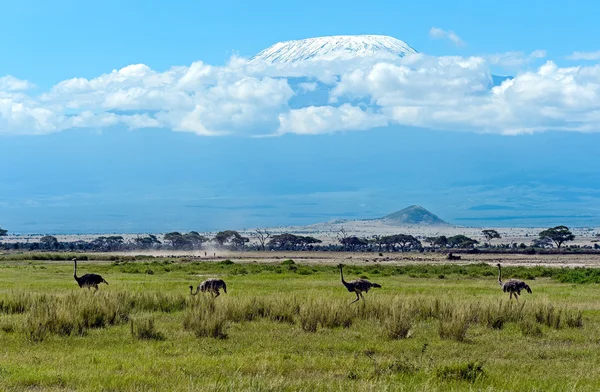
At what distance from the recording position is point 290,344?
48.8 feet

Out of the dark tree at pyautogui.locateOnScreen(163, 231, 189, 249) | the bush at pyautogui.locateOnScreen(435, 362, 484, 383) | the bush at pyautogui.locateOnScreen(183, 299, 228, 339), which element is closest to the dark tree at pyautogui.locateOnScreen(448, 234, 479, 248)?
the dark tree at pyautogui.locateOnScreen(163, 231, 189, 249)

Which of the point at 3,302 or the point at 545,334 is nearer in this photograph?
the point at 545,334

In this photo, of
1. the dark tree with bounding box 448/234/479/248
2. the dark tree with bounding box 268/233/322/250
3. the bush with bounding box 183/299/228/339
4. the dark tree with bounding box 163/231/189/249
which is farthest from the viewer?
the dark tree with bounding box 163/231/189/249

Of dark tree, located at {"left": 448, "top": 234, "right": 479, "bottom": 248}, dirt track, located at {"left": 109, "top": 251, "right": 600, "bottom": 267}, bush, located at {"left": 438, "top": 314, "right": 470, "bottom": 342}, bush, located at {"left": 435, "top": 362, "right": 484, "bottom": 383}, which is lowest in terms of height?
bush, located at {"left": 435, "top": 362, "right": 484, "bottom": 383}

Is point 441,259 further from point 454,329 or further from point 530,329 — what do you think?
point 454,329

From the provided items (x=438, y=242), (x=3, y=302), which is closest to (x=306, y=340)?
(x=3, y=302)

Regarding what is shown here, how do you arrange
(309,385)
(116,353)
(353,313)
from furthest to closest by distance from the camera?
(353,313) < (116,353) < (309,385)

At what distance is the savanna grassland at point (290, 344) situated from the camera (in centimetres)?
1121

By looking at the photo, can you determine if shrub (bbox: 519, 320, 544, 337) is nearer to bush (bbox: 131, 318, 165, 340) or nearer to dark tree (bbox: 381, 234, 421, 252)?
bush (bbox: 131, 318, 165, 340)

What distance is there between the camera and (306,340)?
15.4 metres

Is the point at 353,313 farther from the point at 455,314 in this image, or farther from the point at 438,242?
the point at 438,242

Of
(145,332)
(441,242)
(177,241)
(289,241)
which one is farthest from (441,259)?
(177,241)

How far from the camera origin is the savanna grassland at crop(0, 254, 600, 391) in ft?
36.8

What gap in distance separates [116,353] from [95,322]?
132 inches
